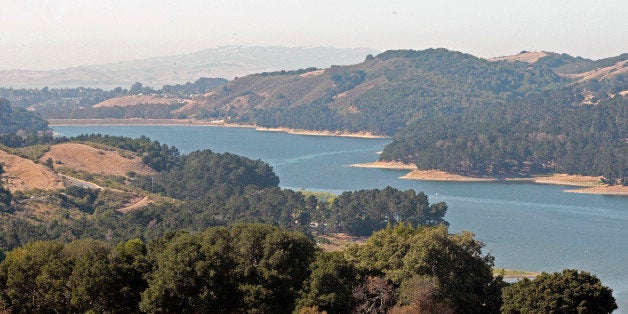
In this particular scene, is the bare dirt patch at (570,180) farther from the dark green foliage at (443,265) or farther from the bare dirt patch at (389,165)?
the dark green foliage at (443,265)

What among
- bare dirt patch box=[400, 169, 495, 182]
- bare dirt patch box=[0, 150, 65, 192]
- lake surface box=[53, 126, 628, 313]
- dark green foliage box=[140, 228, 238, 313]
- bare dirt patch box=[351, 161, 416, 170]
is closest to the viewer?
dark green foliage box=[140, 228, 238, 313]

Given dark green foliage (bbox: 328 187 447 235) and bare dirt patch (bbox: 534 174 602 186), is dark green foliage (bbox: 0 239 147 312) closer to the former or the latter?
dark green foliage (bbox: 328 187 447 235)

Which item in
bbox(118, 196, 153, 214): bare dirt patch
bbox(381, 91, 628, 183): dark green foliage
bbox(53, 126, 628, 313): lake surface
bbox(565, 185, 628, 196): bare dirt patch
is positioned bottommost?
bbox(118, 196, 153, 214): bare dirt patch

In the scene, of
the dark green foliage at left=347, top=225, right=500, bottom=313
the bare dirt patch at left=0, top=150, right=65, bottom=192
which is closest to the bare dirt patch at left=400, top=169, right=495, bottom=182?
the bare dirt patch at left=0, top=150, right=65, bottom=192

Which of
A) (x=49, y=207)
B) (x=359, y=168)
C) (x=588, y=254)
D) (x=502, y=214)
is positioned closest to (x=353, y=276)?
(x=588, y=254)

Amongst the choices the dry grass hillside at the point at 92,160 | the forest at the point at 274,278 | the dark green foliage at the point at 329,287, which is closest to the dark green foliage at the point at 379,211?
the dry grass hillside at the point at 92,160

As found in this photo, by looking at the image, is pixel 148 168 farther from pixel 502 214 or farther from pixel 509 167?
pixel 509 167
